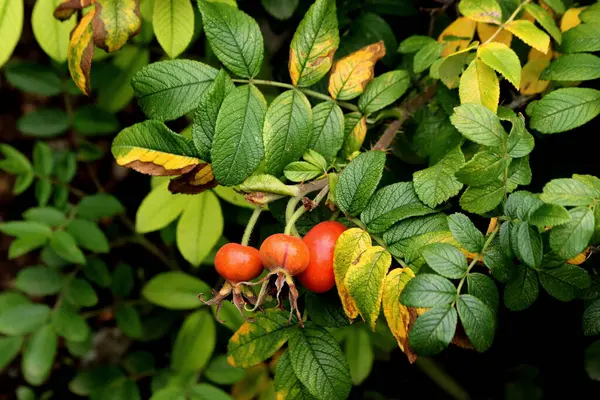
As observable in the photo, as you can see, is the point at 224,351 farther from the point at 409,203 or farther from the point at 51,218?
the point at 409,203

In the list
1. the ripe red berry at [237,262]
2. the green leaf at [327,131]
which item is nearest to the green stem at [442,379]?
the green leaf at [327,131]

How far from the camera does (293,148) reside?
39.4 inches

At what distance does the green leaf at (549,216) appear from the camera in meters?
0.80

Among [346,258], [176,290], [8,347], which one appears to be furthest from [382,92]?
[8,347]

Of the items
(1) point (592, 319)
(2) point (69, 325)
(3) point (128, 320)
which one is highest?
(1) point (592, 319)

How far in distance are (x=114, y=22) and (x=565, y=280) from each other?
2.88ft

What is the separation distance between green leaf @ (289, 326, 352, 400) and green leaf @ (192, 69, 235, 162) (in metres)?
0.35

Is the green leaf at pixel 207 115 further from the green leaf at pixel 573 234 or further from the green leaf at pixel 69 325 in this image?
the green leaf at pixel 69 325

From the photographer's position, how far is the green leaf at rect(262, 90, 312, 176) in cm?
99

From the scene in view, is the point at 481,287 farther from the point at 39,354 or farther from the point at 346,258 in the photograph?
the point at 39,354

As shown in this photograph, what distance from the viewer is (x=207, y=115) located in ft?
3.15

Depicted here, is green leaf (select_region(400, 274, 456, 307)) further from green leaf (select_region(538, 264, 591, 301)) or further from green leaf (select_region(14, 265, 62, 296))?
green leaf (select_region(14, 265, 62, 296))

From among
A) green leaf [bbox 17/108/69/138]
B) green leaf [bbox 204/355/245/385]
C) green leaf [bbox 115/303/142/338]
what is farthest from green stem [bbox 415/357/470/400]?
green leaf [bbox 17/108/69/138]

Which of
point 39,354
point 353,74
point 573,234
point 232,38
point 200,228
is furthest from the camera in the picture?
point 39,354
